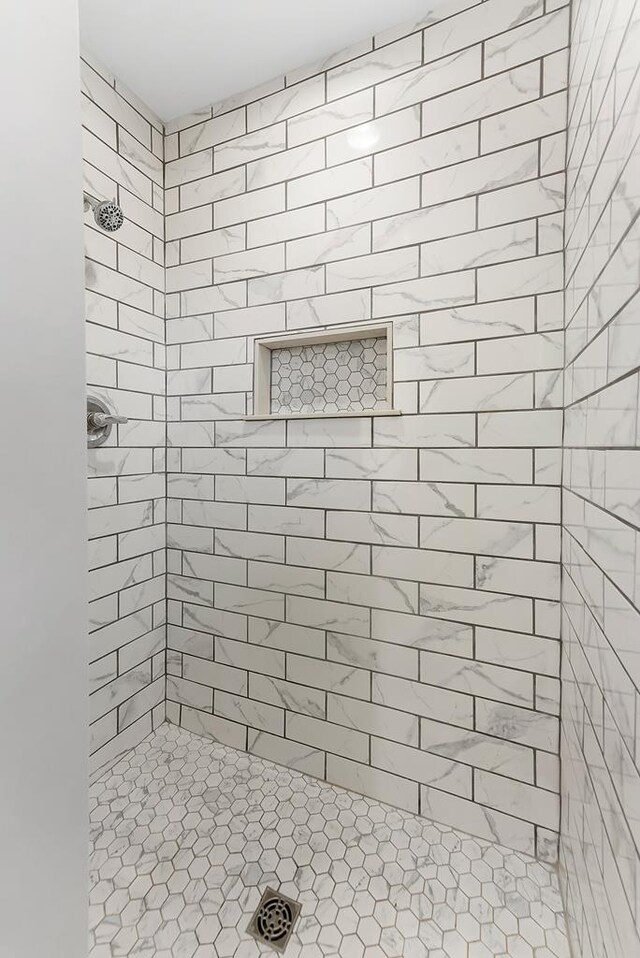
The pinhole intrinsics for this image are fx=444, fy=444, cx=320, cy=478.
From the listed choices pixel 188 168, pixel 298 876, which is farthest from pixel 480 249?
pixel 298 876

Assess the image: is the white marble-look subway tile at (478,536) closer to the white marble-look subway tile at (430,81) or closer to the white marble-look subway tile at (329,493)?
the white marble-look subway tile at (329,493)

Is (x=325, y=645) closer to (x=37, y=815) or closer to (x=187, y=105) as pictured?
(x=37, y=815)

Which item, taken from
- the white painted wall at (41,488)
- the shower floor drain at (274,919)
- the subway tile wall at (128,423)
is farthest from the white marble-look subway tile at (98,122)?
the shower floor drain at (274,919)

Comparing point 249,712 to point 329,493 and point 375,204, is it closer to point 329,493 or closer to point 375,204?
point 329,493

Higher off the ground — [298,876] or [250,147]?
[250,147]

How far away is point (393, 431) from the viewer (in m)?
1.32

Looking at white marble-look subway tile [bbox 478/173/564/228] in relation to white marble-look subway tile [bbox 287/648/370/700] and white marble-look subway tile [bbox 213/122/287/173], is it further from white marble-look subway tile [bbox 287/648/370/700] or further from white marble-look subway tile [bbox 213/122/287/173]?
white marble-look subway tile [bbox 287/648/370/700]

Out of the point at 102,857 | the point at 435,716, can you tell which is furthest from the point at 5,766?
the point at 435,716

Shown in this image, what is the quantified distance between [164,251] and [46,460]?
1.47m

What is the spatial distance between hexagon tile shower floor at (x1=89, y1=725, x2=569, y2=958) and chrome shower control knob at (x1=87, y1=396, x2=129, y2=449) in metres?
1.09

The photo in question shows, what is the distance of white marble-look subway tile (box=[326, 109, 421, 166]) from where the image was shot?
4.17ft

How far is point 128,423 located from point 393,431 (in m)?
0.91

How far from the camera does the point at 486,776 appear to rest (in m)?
1.22

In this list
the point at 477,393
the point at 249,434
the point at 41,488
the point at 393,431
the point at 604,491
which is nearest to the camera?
the point at 41,488
